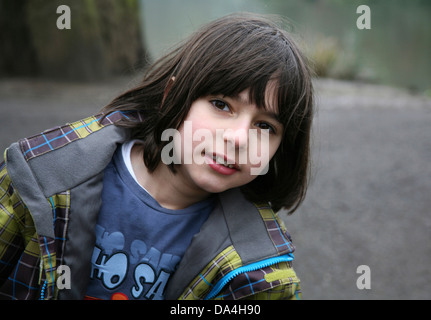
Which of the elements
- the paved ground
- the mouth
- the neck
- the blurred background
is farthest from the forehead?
the paved ground

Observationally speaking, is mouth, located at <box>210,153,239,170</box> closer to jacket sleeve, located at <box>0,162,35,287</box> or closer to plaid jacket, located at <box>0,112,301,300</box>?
plaid jacket, located at <box>0,112,301,300</box>

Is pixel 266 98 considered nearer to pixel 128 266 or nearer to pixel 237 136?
pixel 237 136

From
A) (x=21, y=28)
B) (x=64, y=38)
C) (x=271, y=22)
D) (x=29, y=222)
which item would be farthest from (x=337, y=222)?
(x=21, y=28)

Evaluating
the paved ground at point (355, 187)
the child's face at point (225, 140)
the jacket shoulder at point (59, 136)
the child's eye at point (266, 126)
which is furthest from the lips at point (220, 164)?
the paved ground at point (355, 187)

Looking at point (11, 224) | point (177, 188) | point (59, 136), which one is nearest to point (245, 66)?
point (177, 188)

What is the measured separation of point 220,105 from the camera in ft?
4.52

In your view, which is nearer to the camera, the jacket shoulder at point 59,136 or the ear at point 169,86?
the jacket shoulder at point 59,136

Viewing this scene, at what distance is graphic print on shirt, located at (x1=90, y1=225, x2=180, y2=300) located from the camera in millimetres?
1432

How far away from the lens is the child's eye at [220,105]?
137 cm

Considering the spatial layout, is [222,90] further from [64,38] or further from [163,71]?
[64,38]

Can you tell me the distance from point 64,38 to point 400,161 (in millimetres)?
4331

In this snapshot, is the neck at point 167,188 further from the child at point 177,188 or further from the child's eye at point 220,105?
Result: the child's eye at point 220,105

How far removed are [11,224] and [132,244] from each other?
347 mm

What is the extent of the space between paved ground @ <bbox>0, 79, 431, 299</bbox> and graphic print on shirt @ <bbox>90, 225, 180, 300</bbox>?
68 cm
